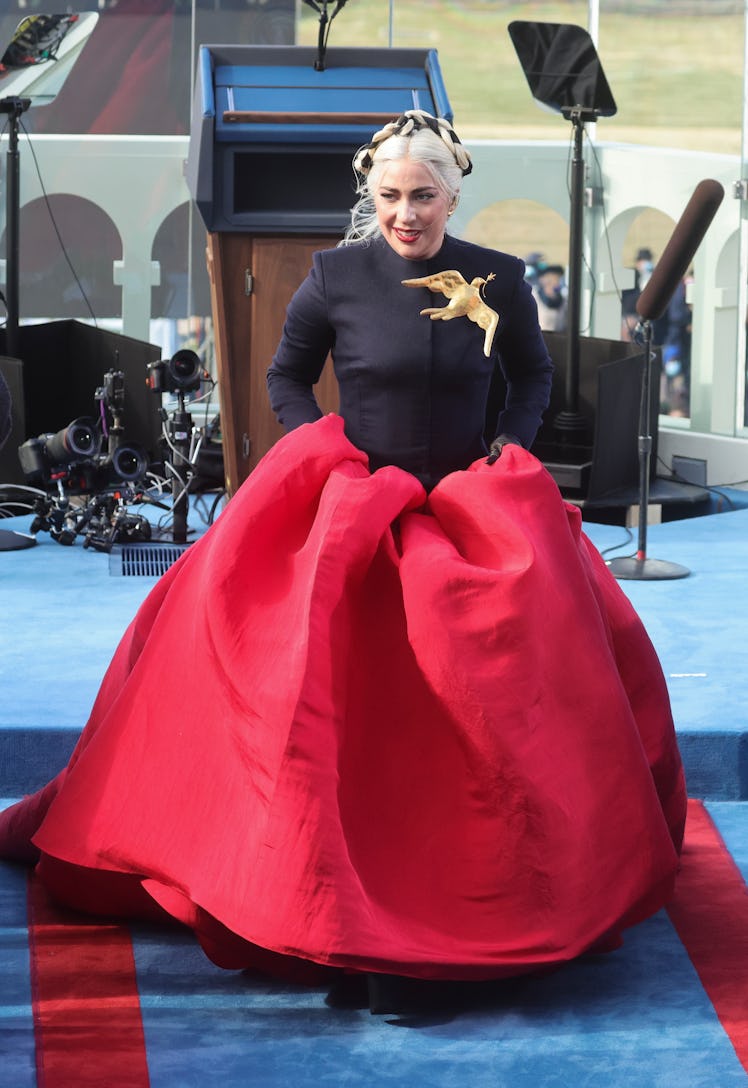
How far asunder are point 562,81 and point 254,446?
221 centimetres

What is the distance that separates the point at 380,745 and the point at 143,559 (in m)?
3.16

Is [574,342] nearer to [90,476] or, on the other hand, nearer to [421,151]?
[90,476]

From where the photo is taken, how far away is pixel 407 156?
280cm

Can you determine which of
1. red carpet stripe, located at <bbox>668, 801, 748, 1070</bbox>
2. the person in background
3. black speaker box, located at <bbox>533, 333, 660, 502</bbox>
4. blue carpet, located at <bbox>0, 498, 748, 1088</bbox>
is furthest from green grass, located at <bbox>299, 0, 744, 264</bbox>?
blue carpet, located at <bbox>0, 498, 748, 1088</bbox>

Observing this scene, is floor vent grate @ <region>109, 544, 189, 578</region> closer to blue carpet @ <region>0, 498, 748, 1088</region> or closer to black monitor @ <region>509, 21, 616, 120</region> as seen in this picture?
blue carpet @ <region>0, 498, 748, 1088</region>

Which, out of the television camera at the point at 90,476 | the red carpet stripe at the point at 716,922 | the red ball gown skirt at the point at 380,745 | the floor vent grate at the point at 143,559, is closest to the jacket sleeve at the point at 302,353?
the red ball gown skirt at the point at 380,745

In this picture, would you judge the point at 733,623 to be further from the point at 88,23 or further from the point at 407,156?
the point at 88,23

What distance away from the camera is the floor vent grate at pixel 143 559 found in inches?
217

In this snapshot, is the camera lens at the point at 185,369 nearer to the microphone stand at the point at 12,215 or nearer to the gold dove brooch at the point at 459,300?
the microphone stand at the point at 12,215

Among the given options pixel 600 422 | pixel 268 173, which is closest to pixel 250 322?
pixel 268 173

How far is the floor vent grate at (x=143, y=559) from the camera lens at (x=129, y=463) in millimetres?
301

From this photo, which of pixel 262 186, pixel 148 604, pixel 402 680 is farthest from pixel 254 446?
pixel 402 680

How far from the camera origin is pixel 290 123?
573cm

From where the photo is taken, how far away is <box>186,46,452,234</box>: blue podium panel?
18.7 ft
